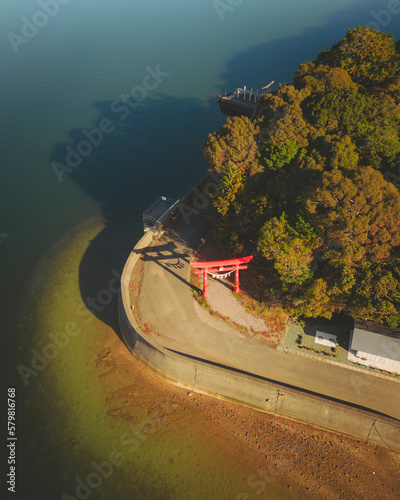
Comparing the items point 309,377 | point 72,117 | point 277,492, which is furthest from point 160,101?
point 277,492

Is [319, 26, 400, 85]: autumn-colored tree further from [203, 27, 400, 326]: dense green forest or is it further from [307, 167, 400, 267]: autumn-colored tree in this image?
A: [307, 167, 400, 267]: autumn-colored tree

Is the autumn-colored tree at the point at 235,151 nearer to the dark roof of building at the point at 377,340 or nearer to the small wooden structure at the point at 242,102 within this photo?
the dark roof of building at the point at 377,340

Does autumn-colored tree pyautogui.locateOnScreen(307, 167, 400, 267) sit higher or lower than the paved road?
higher

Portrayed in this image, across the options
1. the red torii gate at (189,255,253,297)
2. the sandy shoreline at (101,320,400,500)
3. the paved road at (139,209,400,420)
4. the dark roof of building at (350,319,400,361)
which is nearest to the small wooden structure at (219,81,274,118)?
the paved road at (139,209,400,420)

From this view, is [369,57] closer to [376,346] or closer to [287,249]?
[287,249]

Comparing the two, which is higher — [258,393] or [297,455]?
[258,393]

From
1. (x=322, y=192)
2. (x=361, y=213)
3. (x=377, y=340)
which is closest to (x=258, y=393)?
(x=377, y=340)
